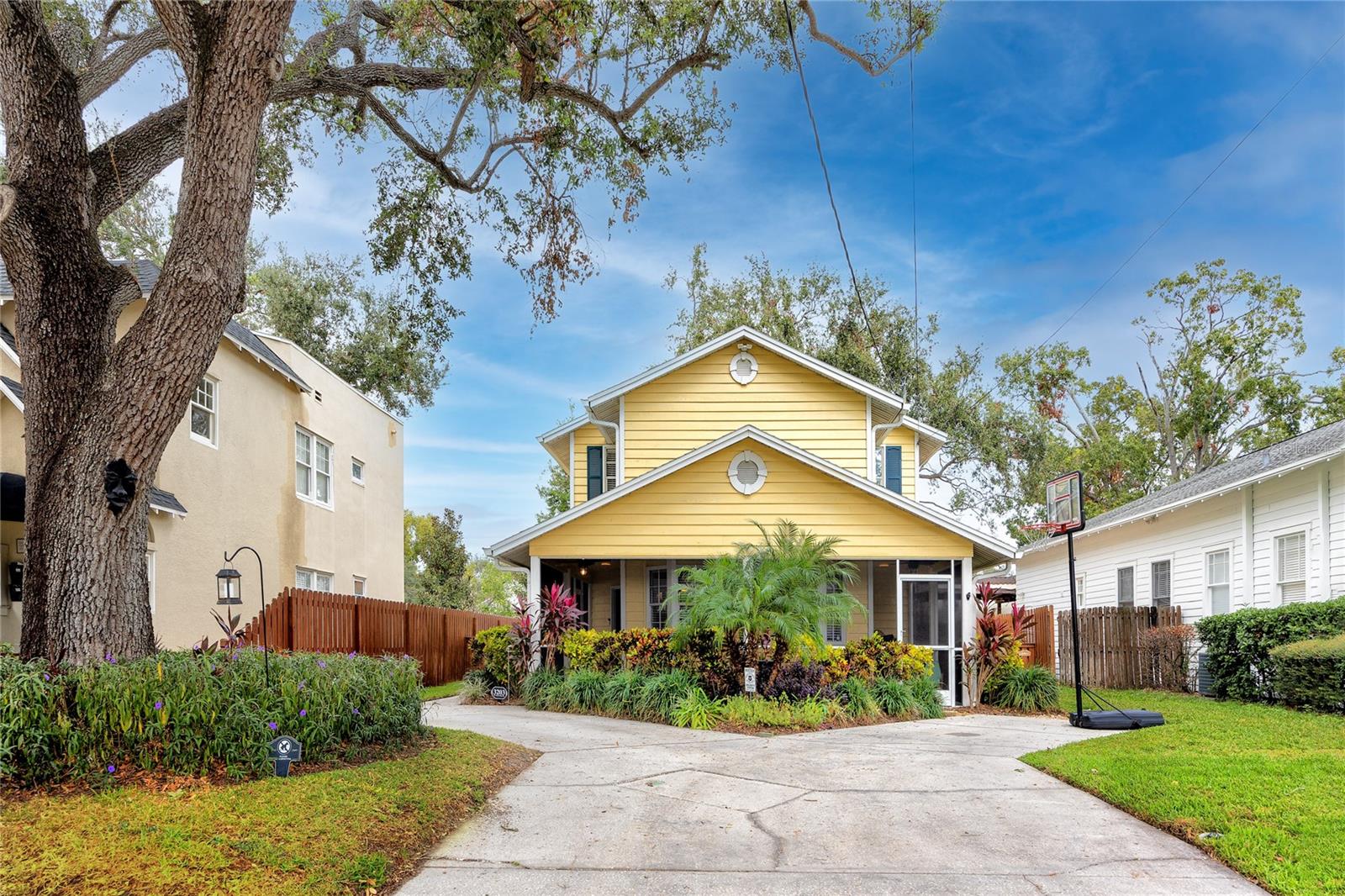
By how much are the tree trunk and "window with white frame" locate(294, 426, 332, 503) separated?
10.9 metres

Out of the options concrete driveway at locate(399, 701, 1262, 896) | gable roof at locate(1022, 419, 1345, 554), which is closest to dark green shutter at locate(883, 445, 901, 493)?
gable roof at locate(1022, 419, 1345, 554)

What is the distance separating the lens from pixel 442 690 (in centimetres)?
1845

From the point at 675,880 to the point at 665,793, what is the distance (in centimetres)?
230

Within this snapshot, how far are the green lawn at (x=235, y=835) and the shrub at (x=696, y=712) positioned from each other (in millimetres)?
5202

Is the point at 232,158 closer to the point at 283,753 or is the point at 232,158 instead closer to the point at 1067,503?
the point at 283,753

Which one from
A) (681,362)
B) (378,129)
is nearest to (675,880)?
(378,129)

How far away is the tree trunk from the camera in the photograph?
22.2 ft

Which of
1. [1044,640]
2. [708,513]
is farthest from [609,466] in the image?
[1044,640]

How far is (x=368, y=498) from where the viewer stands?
2225cm

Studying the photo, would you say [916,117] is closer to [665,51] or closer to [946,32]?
[946,32]

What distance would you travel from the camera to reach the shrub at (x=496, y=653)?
14727mm

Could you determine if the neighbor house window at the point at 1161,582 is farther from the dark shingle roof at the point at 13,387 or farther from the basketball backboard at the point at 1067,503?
the dark shingle roof at the point at 13,387

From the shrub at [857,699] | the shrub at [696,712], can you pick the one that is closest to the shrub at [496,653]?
the shrub at [696,712]

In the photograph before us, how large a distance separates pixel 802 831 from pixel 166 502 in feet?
34.9
